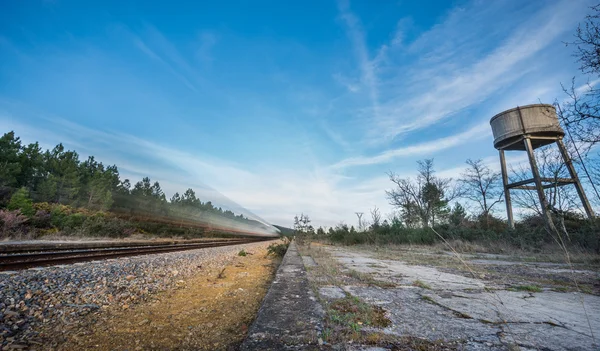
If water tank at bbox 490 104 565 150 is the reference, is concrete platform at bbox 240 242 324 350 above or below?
below

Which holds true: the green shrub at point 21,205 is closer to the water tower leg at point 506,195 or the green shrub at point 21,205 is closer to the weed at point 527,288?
the weed at point 527,288

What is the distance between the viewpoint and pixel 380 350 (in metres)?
1.18

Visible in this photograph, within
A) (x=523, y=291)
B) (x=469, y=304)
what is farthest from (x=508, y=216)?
(x=469, y=304)

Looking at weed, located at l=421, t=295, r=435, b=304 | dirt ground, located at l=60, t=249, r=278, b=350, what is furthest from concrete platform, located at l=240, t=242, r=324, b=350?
weed, located at l=421, t=295, r=435, b=304

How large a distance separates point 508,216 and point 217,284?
55.2ft

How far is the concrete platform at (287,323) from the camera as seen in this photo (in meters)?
1.24

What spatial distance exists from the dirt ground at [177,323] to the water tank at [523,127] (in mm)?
16613

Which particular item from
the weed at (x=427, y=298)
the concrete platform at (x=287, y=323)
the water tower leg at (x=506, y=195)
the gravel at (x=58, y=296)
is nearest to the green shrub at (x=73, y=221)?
the gravel at (x=58, y=296)

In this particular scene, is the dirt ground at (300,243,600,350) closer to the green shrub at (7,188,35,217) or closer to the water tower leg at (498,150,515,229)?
the water tower leg at (498,150,515,229)

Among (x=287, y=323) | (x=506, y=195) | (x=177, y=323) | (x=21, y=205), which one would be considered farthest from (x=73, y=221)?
(x=506, y=195)

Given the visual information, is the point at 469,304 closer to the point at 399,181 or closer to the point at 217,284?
the point at 217,284

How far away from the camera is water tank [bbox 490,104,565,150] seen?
491 inches

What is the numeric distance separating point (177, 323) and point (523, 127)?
17.8 meters

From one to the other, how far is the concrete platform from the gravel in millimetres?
1890
